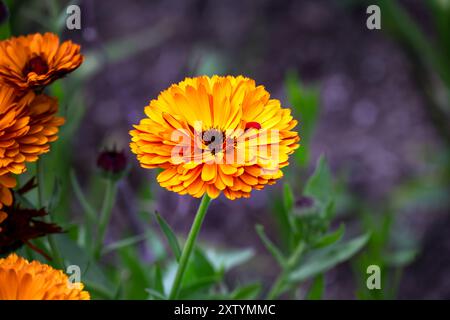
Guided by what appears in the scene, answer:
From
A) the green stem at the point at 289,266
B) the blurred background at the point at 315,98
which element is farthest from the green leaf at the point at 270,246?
the blurred background at the point at 315,98

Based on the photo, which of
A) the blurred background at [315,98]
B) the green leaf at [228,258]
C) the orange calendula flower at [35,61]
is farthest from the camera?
the blurred background at [315,98]

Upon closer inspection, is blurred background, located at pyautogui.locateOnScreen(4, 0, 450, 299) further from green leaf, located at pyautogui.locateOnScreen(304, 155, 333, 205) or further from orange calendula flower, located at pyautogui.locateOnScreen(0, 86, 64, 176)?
orange calendula flower, located at pyautogui.locateOnScreen(0, 86, 64, 176)

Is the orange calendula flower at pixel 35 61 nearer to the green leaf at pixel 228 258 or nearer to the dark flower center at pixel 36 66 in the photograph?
the dark flower center at pixel 36 66

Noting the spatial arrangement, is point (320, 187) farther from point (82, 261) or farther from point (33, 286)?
point (33, 286)

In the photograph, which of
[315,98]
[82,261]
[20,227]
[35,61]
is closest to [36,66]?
[35,61]
